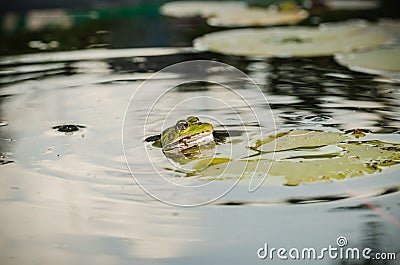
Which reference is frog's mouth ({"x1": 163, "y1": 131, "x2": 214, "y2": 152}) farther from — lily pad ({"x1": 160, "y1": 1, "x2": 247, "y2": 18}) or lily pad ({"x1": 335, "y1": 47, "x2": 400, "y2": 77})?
lily pad ({"x1": 160, "y1": 1, "x2": 247, "y2": 18})

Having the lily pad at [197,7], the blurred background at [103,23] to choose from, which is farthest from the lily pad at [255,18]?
the lily pad at [197,7]

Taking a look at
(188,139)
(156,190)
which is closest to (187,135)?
(188,139)

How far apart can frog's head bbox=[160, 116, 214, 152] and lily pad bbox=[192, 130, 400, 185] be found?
185mm

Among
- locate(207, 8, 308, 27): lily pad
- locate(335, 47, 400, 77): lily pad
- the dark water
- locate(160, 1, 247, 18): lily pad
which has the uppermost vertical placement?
the dark water

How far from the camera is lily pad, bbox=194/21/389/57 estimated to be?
535 centimetres

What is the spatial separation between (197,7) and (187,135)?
21.2 feet

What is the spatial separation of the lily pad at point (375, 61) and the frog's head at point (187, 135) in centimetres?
197

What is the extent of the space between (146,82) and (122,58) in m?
1.02

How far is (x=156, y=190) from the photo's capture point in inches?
101

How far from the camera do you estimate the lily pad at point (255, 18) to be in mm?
7309

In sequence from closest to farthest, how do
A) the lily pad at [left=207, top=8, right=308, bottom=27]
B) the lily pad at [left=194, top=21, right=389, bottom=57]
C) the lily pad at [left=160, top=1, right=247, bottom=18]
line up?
the lily pad at [left=194, top=21, right=389, bottom=57]
the lily pad at [left=207, top=8, right=308, bottom=27]
the lily pad at [left=160, top=1, right=247, bottom=18]

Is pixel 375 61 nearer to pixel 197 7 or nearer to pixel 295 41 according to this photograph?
pixel 295 41

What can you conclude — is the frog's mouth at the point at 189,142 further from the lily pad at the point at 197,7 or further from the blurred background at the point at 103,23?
the lily pad at the point at 197,7

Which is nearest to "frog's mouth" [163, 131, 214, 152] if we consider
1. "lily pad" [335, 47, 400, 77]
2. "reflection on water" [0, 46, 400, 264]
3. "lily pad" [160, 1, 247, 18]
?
"reflection on water" [0, 46, 400, 264]
